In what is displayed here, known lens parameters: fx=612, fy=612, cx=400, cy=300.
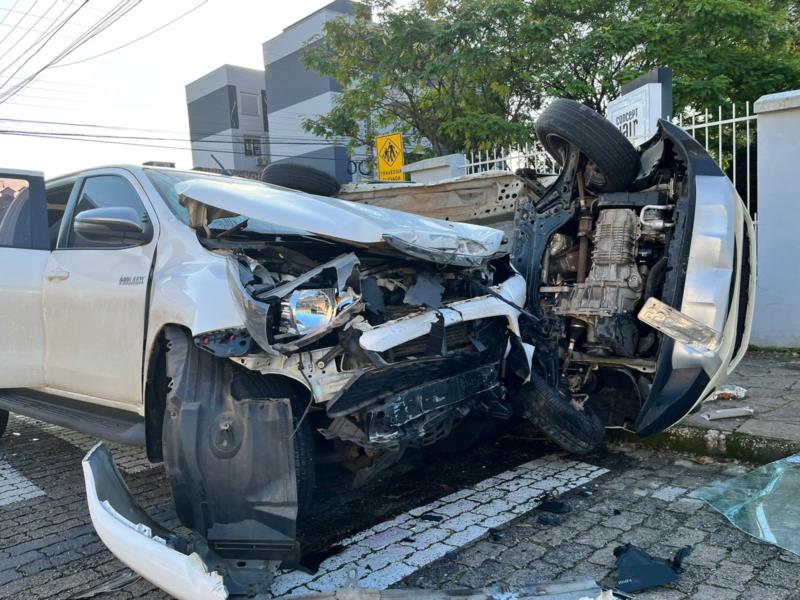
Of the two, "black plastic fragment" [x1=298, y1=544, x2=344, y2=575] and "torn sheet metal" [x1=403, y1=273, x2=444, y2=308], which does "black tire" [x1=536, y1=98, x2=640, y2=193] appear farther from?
"black plastic fragment" [x1=298, y1=544, x2=344, y2=575]

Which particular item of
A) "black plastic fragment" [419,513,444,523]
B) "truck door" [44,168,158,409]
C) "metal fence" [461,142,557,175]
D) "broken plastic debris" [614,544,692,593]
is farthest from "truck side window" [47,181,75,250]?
"metal fence" [461,142,557,175]

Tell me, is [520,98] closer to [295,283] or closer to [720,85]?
[720,85]

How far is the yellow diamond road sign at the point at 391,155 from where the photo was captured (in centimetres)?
945

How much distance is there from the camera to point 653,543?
9.22ft

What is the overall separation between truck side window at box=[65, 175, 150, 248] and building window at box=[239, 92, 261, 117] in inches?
1234

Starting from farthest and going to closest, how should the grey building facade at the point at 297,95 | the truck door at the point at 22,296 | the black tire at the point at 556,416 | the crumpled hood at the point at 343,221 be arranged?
the grey building facade at the point at 297,95, the truck door at the point at 22,296, the black tire at the point at 556,416, the crumpled hood at the point at 343,221

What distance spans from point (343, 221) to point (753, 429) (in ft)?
9.99

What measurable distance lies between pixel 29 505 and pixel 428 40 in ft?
31.1

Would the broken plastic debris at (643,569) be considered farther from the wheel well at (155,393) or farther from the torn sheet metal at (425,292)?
the wheel well at (155,393)

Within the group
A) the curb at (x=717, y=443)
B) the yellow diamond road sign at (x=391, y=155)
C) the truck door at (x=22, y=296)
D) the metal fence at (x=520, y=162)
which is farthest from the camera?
the yellow diamond road sign at (x=391, y=155)

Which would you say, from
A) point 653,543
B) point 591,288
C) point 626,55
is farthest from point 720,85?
point 653,543

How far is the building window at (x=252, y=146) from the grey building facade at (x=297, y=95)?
295cm

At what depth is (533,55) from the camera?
10484mm

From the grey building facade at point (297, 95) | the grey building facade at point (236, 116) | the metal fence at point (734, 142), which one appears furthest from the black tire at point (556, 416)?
the grey building facade at point (236, 116)
